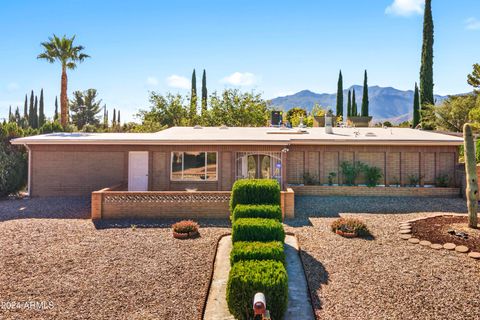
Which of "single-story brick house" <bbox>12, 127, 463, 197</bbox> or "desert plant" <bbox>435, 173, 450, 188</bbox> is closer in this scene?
"single-story brick house" <bbox>12, 127, 463, 197</bbox>

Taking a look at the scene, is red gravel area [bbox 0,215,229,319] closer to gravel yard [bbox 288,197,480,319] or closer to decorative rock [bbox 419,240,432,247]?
gravel yard [bbox 288,197,480,319]

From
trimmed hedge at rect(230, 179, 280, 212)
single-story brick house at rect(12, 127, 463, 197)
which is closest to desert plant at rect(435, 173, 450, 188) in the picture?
single-story brick house at rect(12, 127, 463, 197)

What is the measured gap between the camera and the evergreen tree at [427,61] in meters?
35.3

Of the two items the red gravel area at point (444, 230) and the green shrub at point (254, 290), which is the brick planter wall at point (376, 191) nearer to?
the red gravel area at point (444, 230)

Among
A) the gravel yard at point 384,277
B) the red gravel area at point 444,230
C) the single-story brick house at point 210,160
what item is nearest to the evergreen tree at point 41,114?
the single-story brick house at point 210,160

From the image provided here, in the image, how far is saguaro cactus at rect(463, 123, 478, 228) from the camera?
10594 mm

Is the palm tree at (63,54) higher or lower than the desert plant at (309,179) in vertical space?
higher

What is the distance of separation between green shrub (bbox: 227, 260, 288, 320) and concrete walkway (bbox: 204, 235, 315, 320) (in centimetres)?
45

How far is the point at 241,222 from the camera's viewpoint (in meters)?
8.45

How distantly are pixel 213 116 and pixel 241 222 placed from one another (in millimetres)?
33729

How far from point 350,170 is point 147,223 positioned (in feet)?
36.6

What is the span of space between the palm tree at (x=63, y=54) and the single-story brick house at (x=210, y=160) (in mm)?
15613

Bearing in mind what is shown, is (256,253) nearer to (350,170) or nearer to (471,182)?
(471,182)

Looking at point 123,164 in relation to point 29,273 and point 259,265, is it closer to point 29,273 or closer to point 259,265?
point 29,273
